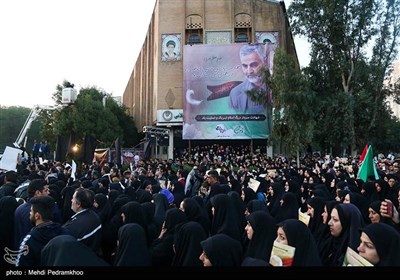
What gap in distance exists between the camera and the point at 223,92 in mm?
29156

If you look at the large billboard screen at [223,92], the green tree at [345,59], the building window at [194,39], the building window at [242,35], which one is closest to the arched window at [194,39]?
the building window at [194,39]

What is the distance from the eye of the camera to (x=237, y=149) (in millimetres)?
30844

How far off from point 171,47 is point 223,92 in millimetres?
6158

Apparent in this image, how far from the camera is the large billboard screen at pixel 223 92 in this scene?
28750mm

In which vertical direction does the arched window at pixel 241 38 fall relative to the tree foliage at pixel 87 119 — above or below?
above

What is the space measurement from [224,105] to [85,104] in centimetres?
1233

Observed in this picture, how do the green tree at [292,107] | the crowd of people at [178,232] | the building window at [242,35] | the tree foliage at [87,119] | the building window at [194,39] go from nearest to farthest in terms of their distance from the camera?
1. the crowd of people at [178,232]
2. the green tree at [292,107]
3. the building window at [242,35]
4. the building window at [194,39]
5. the tree foliage at [87,119]

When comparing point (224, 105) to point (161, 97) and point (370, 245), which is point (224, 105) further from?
point (370, 245)

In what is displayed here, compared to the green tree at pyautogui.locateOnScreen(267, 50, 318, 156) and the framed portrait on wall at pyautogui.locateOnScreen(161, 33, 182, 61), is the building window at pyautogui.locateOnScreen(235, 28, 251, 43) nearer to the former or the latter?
the framed portrait on wall at pyautogui.locateOnScreen(161, 33, 182, 61)

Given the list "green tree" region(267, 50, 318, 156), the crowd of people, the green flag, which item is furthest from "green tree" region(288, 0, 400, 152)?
the crowd of people

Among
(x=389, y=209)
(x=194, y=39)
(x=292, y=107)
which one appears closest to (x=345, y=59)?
(x=292, y=107)

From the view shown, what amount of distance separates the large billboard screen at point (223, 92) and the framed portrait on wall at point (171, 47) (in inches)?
87.9

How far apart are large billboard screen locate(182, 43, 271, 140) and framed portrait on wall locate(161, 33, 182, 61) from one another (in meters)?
2.23

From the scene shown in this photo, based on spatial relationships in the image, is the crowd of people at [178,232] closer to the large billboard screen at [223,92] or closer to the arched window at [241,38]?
the large billboard screen at [223,92]
